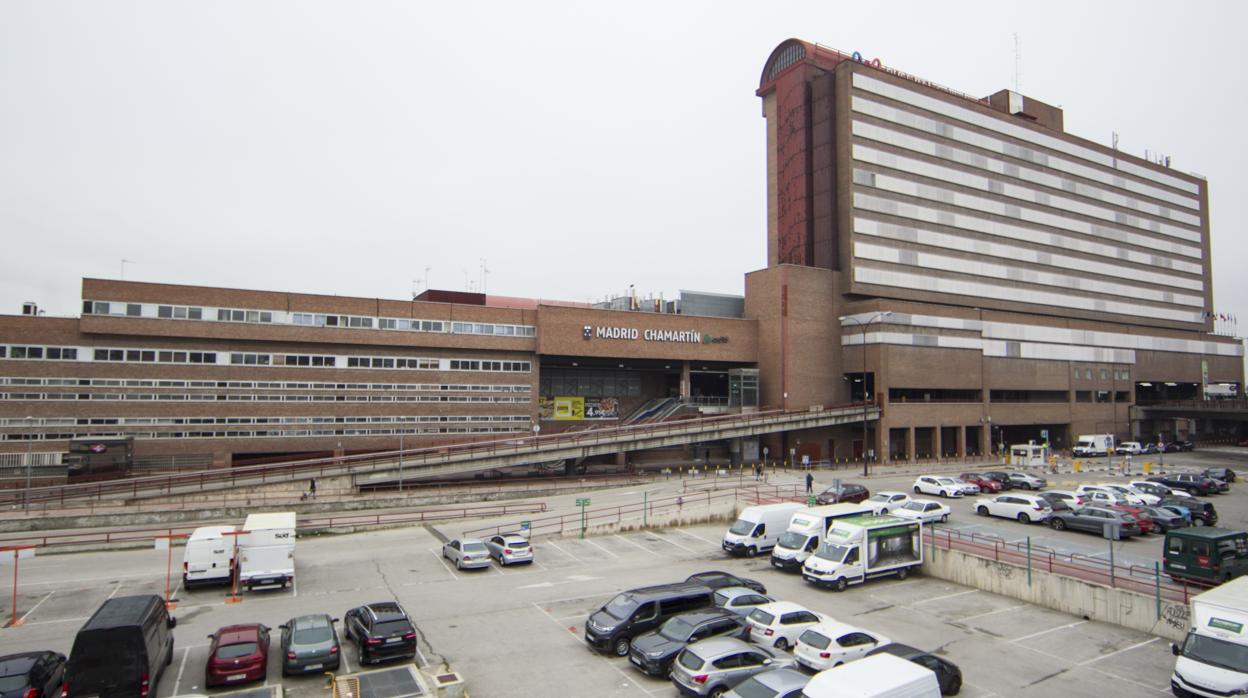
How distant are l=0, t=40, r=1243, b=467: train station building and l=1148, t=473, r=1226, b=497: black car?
19.7 metres

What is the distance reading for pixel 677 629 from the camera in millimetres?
18266

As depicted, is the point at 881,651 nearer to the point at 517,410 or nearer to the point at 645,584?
the point at 645,584

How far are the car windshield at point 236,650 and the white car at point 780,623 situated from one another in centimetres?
1241

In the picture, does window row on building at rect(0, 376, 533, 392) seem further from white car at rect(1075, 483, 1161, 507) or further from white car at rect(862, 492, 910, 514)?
white car at rect(1075, 483, 1161, 507)

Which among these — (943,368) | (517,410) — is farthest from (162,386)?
(943,368)

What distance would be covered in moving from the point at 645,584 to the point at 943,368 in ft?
181

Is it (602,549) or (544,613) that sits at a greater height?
(544,613)

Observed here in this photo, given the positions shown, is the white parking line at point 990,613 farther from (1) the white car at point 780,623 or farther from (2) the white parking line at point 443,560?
(2) the white parking line at point 443,560

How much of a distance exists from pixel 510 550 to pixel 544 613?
6850mm

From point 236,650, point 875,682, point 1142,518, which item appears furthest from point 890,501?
point 236,650

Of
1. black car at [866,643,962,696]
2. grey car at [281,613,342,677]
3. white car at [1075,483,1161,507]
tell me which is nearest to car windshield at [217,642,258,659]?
grey car at [281,613,342,677]

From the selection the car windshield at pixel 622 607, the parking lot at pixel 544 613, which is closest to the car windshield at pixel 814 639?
the parking lot at pixel 544 613

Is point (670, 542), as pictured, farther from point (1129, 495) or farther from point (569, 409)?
point (569, 409)

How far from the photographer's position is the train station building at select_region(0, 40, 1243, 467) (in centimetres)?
4853
